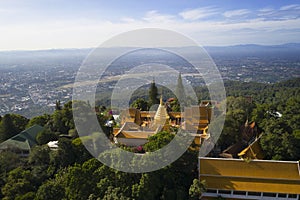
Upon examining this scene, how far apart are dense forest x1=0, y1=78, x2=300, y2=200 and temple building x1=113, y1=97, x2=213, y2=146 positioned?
1.55m

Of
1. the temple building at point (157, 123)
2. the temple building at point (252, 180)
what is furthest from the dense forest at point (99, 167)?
the temple building at point (157, 123)

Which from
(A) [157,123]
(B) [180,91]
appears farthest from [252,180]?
Result: (B) [180,91]

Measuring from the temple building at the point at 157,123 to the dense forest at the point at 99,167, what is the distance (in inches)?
61.1

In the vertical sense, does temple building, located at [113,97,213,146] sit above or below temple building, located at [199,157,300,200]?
above

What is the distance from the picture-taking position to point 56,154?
13.4 meters

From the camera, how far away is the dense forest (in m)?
10.4

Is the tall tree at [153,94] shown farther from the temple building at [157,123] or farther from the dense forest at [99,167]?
the dense forest at [99,167]

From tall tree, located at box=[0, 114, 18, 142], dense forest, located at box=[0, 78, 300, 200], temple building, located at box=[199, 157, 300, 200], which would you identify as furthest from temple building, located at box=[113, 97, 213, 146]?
tall tree, located at box=[0, 114, 18, 142]

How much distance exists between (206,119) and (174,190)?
7511mm

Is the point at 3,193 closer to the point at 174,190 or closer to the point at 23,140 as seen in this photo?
the point at 23,140

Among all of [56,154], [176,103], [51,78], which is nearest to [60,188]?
[56,154]

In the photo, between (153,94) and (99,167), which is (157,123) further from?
(153,94)

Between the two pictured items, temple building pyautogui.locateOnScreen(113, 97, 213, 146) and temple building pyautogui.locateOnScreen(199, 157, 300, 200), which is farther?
temple building pyautogui.locateOnScreen(113, 97, 213, 146)

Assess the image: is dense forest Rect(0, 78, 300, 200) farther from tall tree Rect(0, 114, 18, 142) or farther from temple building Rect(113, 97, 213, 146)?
temple building Rect(113, 97, 213, 146)
